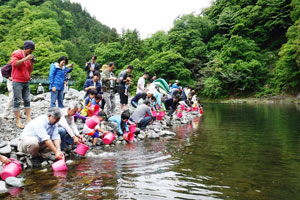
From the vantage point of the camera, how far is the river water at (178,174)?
3219 mm

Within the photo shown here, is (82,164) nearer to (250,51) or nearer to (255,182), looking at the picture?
(255,182)

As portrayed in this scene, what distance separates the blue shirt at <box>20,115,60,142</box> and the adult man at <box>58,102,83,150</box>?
1.12 feet

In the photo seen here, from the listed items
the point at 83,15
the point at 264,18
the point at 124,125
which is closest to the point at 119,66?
the point at 264,18

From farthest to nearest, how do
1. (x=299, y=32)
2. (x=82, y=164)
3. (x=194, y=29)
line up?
(x=194, y=29) < (x=299, y=32) < (x=82, y=164)

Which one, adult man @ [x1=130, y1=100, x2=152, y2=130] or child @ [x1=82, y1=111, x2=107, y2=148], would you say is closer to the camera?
child @ [x1=82, y1=111, x2=107, y2=148]

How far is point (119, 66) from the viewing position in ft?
146

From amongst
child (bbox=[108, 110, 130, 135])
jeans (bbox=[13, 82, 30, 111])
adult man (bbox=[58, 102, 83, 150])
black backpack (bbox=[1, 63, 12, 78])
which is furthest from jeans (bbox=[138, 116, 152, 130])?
black backpack (bbox=[1, 63, 12, 78])

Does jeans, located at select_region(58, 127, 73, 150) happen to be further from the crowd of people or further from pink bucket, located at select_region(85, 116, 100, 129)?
pink bucket, located at select_region(85, 116, 100, 129)

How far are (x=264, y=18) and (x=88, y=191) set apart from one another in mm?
42095

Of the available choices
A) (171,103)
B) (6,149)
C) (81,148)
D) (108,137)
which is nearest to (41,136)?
(6,149)

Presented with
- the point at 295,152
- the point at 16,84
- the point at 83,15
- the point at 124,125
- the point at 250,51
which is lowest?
the point at 295,152

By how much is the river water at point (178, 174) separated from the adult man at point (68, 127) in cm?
55

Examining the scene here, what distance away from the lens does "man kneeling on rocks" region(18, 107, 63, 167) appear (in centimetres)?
420

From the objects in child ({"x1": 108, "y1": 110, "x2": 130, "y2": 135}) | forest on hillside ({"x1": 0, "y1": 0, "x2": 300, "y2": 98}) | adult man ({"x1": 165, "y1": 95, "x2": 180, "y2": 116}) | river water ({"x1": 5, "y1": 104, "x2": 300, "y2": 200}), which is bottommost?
river water ({"x1": 5, "y1": 104, "x2": 300, "y2": 200})
